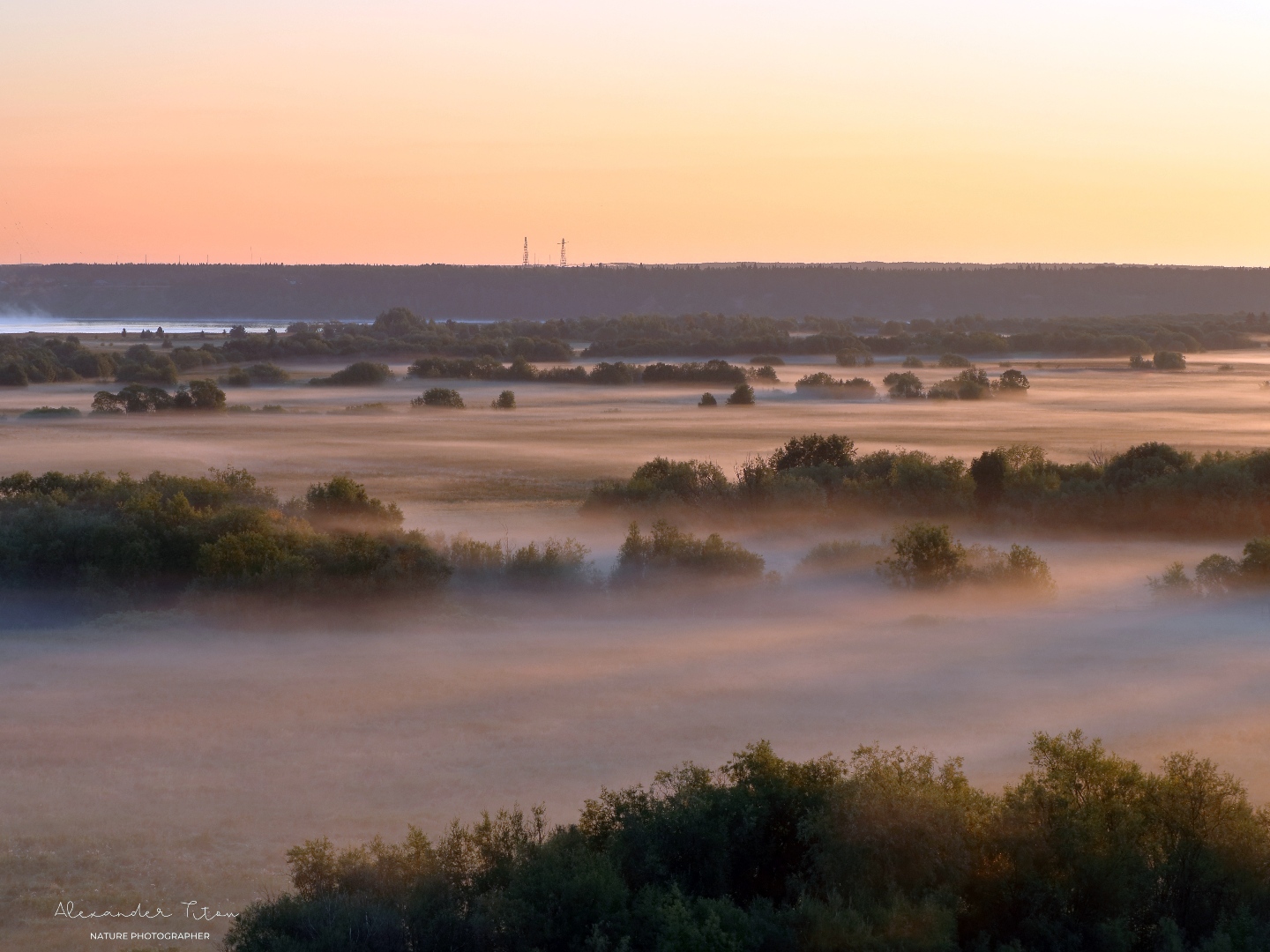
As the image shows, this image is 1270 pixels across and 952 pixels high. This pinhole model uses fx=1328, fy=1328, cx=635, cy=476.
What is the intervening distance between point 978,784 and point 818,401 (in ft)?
120

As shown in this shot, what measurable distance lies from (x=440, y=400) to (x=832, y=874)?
36559 millimetres

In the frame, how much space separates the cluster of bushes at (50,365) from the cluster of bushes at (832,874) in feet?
152

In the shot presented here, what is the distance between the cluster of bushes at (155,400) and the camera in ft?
129

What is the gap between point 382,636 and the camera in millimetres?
14523

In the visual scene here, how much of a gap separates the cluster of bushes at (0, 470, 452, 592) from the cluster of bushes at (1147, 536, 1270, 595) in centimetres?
905

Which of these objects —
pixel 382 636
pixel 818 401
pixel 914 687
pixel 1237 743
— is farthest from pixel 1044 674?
pixel 818 401

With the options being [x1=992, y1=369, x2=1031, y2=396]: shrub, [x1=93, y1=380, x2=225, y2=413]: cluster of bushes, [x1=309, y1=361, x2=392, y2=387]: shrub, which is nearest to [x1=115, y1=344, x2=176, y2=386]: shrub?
[x1=309, y1=361, x2=392, y2=387]: shrub

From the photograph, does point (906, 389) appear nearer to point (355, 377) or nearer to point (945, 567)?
point (355, 377)

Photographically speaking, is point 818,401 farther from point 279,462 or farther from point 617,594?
point 617,594

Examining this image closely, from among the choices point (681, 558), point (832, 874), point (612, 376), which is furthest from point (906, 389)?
point (832, 874)

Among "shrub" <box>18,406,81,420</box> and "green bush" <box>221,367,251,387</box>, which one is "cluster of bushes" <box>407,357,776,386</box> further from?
"shrub" <box>18,406,81,420</box>

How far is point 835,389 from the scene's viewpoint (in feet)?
157

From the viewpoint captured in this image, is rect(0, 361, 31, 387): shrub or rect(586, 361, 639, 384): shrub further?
rect(586, 361, 639, 384): shrub

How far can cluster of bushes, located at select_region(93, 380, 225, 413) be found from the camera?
3928 cm
